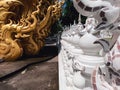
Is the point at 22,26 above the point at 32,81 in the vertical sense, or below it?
above

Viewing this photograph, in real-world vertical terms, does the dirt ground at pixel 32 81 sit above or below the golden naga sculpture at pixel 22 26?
below

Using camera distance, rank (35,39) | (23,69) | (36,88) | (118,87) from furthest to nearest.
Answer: (35,39) < (23,69) < (36,88) < (118,87)

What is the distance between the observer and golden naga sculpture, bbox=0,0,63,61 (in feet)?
17.5

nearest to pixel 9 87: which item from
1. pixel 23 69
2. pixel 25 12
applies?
pixel 23 69

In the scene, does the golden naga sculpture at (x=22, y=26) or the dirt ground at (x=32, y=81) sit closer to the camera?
the dirt ground at (x=32, y=81)

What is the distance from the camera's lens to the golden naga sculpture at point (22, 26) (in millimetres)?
5324

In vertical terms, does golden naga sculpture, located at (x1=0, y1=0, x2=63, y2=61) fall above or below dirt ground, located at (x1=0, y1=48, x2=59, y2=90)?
above

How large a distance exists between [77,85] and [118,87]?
52 cm

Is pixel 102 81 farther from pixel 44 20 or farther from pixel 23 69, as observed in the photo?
pixel 44 20

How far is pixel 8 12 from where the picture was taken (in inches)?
211

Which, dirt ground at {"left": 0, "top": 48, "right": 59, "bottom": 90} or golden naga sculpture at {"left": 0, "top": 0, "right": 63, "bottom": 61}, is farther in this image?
golden naga sculpture at {"left": 0, "top": 0, "right": 63, "bottom": 61}

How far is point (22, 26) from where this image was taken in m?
5.37

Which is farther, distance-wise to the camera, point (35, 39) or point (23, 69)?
point (35, 39)

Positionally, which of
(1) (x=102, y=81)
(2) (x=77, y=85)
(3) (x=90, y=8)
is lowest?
(2) (x=77, y=85)
